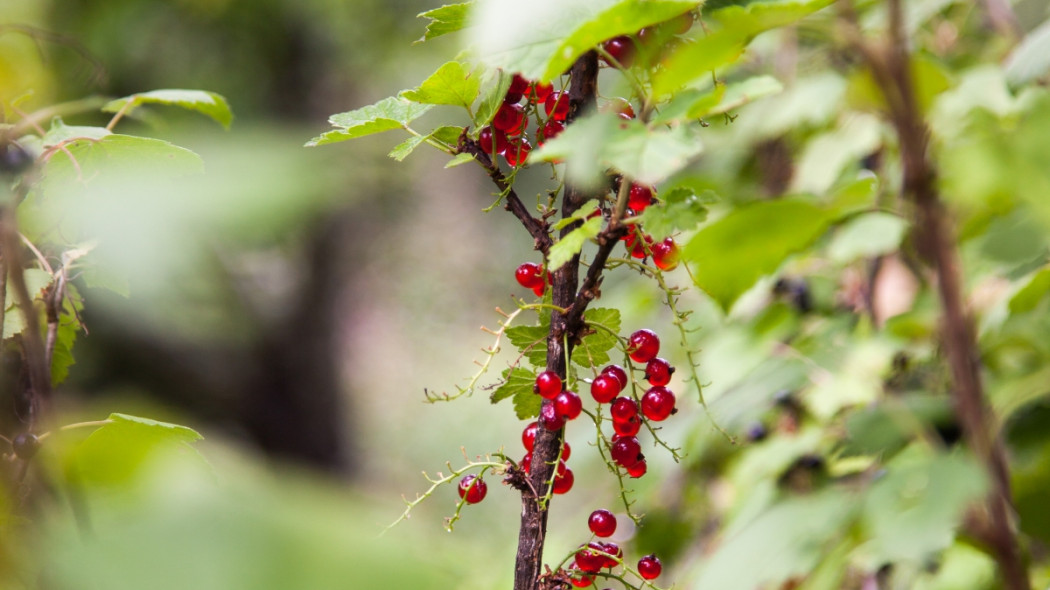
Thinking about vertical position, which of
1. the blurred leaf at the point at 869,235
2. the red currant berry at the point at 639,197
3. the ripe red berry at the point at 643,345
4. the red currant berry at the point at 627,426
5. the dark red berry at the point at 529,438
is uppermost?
the blurred leaf at the point at 869,235

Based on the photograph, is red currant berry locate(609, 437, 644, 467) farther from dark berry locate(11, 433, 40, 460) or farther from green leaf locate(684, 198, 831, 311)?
dark berry locate(11, 433, 40, 460)

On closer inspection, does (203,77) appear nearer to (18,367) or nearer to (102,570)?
(18,367)

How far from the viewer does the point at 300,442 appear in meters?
3.50

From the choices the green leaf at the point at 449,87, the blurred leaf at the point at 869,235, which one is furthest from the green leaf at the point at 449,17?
the blurred leaf at the point at 869,235

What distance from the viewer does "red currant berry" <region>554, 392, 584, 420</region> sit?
0.42m

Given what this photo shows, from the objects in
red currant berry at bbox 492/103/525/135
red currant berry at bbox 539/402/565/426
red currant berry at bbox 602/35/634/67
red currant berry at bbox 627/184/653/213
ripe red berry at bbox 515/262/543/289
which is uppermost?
red currant berry at bbox 602/35/634/67

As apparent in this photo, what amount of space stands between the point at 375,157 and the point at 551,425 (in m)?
2.69

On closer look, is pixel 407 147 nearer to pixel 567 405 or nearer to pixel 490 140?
pixel 490 140

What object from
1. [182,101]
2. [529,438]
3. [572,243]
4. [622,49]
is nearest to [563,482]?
[529,438]

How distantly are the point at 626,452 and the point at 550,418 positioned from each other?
6 cm

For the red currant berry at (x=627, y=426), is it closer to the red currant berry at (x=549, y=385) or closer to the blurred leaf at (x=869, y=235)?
the red currant berry at (x=549, y=385)

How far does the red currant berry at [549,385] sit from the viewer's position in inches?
17.0

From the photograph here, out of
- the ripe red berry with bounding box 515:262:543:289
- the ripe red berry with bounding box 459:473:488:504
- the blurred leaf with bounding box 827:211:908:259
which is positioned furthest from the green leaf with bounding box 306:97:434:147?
the blurred leaf with bounding box 827:211:908:259

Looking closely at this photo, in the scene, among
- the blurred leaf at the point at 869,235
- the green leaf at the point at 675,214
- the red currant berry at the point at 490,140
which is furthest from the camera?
the blurred leaf at the point at 869,235
